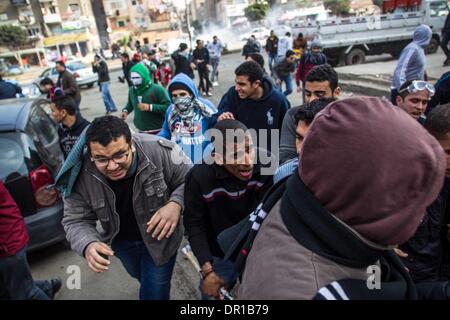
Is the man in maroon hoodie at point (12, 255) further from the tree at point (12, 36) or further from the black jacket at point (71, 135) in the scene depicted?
the tree at point (12, 36)

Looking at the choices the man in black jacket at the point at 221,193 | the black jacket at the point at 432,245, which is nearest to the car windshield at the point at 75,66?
the man in black jacket at the point at 221,193

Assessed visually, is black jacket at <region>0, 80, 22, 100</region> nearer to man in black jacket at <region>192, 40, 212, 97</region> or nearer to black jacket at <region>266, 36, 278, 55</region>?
man in black jacket at <region>192, 40, 212, 97</region>

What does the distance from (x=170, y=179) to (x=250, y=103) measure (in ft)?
4.70

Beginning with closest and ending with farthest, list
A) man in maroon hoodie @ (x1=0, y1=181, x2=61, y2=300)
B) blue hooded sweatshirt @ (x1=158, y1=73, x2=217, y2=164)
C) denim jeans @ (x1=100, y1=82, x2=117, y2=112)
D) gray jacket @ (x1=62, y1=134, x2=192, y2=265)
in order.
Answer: gray jacket @ (x1=62, y1=134, x2=192, y2=265) < man in maroon hoodie @ (x1=0, y1=181, x2=61, y2=300) < blue hooded sweatshirt @ (x1=158, y1=73, x2=217, y2=164) < denim jeans @ (x1=100, y1=82, x2=117, y2=112)

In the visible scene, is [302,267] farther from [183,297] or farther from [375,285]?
[183,297]

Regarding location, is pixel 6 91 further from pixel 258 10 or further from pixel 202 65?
pixel 258 10

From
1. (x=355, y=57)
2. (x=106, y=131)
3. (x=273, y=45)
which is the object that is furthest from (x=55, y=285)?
(x=355, y=57)

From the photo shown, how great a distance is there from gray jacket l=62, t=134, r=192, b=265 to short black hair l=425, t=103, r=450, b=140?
56.4 inches

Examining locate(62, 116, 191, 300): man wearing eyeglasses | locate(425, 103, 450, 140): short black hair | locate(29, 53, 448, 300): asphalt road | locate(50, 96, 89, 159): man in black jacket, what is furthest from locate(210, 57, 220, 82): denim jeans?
locate(425, 103, 450, 140): short black hair

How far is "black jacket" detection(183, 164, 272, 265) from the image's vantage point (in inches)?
72.9

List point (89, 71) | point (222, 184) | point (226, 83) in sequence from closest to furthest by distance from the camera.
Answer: point (222, 184)
point (226, 83)
point (89, 71)
